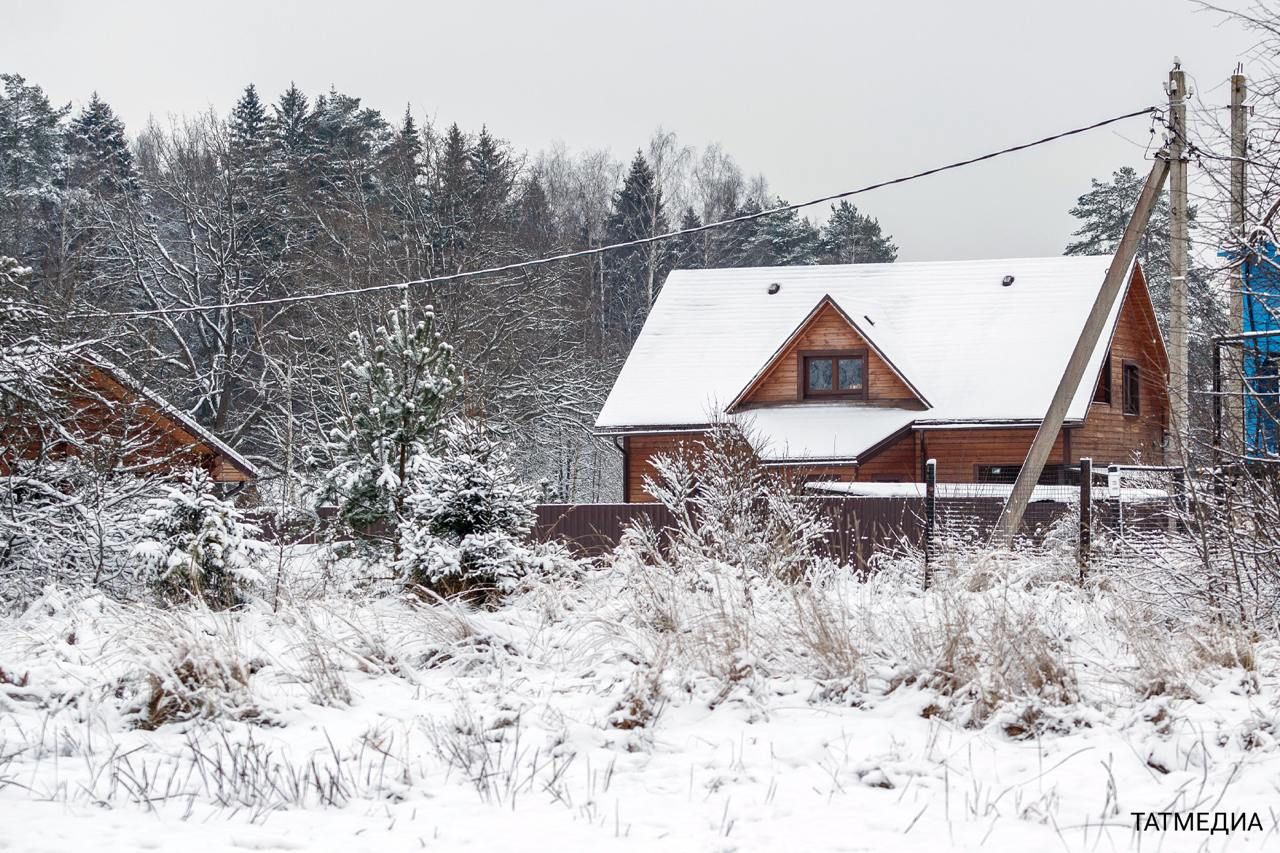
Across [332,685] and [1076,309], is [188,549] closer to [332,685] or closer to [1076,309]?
[332,685]

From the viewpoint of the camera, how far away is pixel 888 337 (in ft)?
87.4

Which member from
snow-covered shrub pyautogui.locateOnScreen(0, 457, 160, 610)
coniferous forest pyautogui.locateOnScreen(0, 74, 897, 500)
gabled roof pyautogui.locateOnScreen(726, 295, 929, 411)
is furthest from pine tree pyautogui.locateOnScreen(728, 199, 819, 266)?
snow-covered shrub pyautogui.locateOnScreen(0, 457, 160, 610)

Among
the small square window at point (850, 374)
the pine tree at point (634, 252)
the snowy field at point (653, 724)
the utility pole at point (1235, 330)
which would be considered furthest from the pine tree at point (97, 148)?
the utility pole at point (1235, 330)

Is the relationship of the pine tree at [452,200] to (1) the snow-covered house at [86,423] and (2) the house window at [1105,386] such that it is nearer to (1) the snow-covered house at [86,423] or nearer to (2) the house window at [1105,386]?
(2) the house window at [1105,386]

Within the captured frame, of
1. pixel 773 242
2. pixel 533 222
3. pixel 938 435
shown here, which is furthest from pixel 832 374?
pixel 773 242

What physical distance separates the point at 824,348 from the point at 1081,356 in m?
13.0

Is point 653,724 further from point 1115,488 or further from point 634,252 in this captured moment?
point 634,252

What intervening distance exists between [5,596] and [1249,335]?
1116 centimetres

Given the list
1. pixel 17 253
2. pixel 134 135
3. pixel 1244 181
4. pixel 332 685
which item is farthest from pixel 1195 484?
pixel 134 135

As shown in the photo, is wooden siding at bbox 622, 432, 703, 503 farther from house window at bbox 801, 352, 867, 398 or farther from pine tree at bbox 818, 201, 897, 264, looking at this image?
pine tree at bbox 818, 201, 897, 264

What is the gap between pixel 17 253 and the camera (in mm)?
33281

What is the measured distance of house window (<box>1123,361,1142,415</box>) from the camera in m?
27.2

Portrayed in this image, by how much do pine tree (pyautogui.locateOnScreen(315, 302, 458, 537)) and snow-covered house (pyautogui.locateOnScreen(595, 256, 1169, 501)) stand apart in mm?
9606

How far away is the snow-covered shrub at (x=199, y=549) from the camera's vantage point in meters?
10.0
